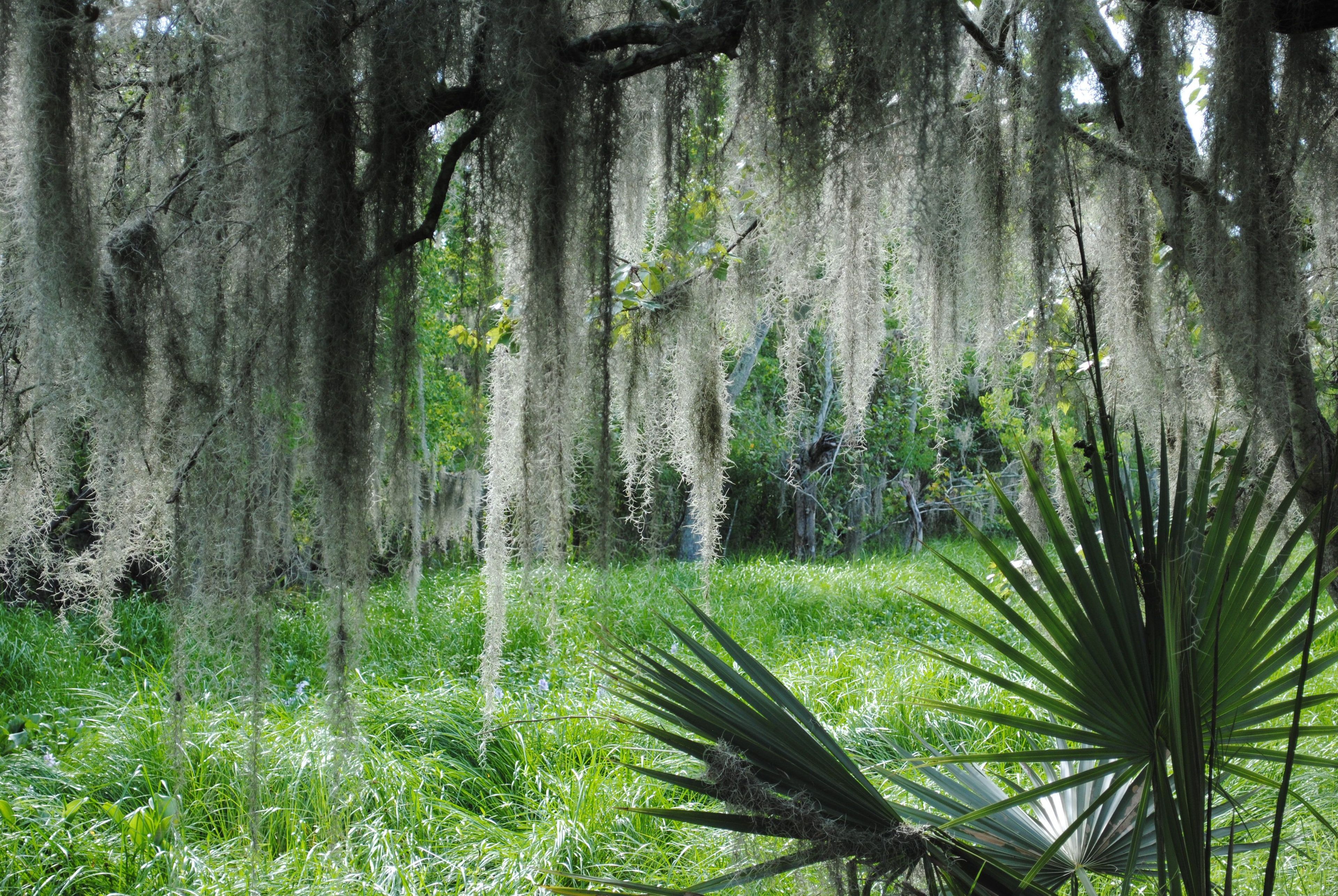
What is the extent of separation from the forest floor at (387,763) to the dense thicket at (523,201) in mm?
367

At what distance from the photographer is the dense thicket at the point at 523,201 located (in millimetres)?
1485

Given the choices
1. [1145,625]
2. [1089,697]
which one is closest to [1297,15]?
[1145,625]

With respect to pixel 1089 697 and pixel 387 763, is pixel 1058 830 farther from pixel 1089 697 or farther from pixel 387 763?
pixel 387 763

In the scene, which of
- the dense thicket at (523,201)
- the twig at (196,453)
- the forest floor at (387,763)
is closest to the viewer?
the dense thicket at (523,201)

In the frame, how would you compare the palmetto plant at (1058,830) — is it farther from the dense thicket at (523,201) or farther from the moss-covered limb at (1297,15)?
the moss-covered limb at (1297,15)

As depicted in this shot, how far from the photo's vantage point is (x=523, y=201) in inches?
64.7

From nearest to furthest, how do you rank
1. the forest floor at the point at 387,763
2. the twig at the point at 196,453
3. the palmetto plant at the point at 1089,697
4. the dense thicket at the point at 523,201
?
the palmetto plant at the point at 1089,697
the dense thicket at the point at 523,201
the twig at the point at 196,453
the forest floor at the point at 387,763

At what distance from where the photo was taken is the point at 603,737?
3527mm

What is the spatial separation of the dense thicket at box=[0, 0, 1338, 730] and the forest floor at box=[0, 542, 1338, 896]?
0.37 meters

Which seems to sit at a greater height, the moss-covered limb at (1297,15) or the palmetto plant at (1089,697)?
the moss-covered limb at (1297,15)

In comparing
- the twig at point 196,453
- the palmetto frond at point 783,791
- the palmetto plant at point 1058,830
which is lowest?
the palmetto plant at point 1058,830

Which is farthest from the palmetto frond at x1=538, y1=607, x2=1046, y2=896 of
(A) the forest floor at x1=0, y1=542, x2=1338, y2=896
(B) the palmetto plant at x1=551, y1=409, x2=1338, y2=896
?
(A) the forest floor at x1=0, y1=542, x2=1338, y2=896

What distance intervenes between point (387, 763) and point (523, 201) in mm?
2505

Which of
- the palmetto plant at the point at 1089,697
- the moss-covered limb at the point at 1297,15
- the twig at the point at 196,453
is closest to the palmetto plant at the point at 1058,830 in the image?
the palmetto plant at the point at 1089,697
